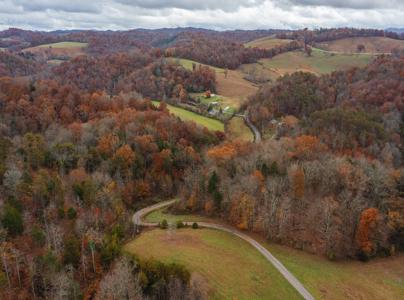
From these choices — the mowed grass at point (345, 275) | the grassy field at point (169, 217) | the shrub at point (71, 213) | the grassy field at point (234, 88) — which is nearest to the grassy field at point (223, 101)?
the grassy field at point (234, 88)

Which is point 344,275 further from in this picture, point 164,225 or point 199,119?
point 199,119

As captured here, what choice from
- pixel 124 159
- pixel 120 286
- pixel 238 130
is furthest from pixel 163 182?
pixel 238 130

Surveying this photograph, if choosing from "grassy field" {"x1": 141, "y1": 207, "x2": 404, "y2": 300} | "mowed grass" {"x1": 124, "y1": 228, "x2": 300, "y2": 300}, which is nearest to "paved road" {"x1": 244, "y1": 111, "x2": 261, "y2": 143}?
"mowed grass" {"x1": 124, "y1": 228, "x2": 300, "y2": 300}

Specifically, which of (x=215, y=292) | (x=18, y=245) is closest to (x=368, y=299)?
(x=215, y=292)

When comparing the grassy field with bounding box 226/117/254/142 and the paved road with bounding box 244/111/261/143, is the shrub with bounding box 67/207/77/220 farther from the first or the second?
the paved road with bounding box 244/111/261/143

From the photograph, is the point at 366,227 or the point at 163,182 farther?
the point at 163,182

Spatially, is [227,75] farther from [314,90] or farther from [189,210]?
[189,210]
